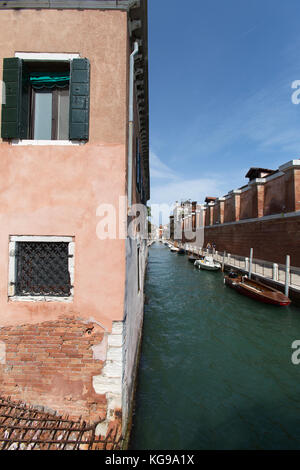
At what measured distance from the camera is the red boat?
1105 cm

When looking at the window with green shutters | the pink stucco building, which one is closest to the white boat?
the pink stucco building

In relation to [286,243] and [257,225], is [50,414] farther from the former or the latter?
[257,225]

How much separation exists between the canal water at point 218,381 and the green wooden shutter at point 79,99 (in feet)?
17.5

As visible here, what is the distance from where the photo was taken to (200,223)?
132 ft

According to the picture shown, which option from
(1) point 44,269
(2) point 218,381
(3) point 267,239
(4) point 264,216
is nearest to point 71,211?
(1) point 44,269

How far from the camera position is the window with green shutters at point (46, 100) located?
3.28m

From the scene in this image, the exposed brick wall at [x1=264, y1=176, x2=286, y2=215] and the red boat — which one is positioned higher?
the exposed brick wall at [x1=264, y1=176, x2=286, y2=215]

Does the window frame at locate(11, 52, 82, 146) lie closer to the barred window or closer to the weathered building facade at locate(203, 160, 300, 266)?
the barred window

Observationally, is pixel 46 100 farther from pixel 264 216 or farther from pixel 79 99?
pixel 264 216

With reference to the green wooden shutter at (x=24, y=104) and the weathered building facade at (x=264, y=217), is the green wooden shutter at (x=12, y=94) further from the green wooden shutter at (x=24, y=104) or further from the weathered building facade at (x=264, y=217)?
the weathered building facade at (x=264, y=217)


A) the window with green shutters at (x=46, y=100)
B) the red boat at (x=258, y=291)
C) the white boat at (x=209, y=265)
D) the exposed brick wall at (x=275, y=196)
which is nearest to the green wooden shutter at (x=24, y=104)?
the window with green shutters at (x=46, y=100)

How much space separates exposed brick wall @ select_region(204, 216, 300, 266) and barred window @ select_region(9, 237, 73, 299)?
15271 mm

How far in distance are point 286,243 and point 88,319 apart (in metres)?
16.2
